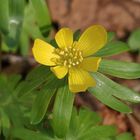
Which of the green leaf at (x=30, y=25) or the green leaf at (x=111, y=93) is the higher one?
the green leaf at (x=30, y=25)

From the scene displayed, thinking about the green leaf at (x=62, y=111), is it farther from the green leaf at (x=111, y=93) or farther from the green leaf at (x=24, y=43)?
the green leaf at (x=24, y=43)

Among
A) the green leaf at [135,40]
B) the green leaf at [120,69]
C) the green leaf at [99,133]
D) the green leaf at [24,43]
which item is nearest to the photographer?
the green leaf at [120,69]

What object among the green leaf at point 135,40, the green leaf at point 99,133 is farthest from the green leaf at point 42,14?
the green leaf at point 135,40

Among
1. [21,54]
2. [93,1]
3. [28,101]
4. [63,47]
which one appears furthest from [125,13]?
[63,47]

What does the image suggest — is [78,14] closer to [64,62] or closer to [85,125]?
[85,125]

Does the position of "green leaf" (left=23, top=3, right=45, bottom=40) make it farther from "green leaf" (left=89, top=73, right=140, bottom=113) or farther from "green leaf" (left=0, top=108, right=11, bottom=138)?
"green leaf" (left=89, top=73, right=140, bottom=113)

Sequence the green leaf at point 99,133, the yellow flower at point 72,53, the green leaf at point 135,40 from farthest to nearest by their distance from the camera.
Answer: the green leaf at point 135,40 → the green leaf at point 99,133 → the yellow flower at point 72,53
